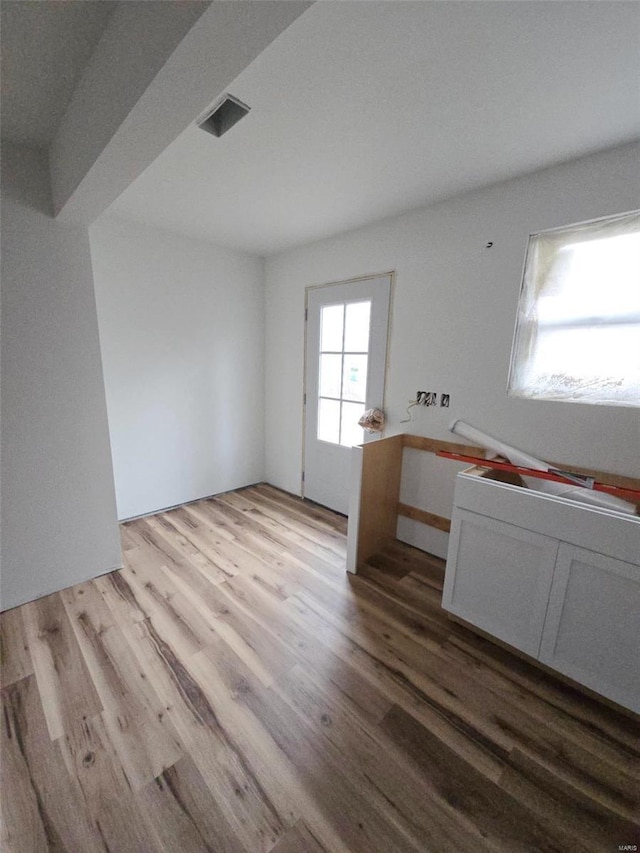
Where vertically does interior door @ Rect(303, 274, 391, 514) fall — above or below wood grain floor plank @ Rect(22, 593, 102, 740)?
above

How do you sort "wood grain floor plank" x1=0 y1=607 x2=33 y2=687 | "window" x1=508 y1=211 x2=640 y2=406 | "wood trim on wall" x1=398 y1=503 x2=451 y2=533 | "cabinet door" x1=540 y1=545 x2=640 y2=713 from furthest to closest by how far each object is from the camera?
"wood trim on wall" x1=398 y1=503 x2=451 y2=533, "window" x1=508 y1=211 x2=640 y2=406, "wood grain floor plank" x1=0 y1=607 x2=33 y2=687, "cabinet door" x1=540 y1=545 x2=640 y2=713

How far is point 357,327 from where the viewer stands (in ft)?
8.66

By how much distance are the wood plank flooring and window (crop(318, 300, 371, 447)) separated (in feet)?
4.34

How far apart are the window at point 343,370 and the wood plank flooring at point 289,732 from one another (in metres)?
1.32

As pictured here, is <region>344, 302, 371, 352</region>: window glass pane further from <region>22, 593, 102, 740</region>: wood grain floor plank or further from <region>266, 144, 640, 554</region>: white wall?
<region>22, 593, 102, 740</region>: wood grain floor plank

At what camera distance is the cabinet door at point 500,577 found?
1462 mm

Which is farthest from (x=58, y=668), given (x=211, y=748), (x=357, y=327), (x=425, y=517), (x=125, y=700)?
(x=357, y=327)

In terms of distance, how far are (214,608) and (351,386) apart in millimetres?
1823

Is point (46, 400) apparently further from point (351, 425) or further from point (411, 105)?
point (411, 105)

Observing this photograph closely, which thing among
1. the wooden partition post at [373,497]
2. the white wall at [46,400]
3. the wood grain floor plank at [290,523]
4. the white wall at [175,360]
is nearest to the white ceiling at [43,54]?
the white wall at [46,400]

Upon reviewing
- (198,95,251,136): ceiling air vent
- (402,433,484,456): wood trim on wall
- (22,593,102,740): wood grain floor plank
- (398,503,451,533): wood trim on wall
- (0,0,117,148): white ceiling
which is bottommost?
(22,593,102,740): wood grain floor plank

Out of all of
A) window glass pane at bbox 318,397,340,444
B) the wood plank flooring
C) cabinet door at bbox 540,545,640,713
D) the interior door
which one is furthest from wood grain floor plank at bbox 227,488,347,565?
cabinet door at bbox 540,545,640,713

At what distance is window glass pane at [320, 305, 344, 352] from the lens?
276 cm

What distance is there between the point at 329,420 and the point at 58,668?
226cm
